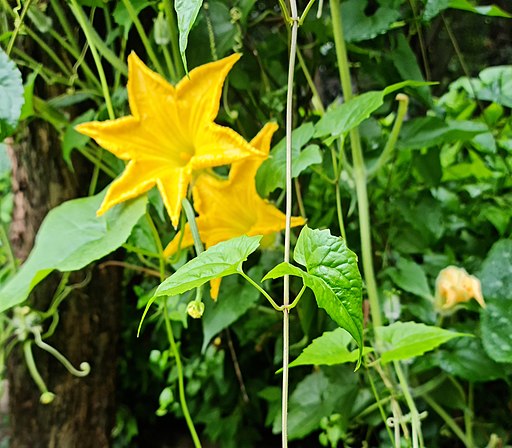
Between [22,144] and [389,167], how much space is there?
56cm

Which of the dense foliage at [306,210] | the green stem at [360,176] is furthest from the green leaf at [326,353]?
the green stem at [360,176]

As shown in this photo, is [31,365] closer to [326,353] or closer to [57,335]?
[57,335]

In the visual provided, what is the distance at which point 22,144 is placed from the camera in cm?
84

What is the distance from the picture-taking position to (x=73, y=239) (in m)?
0.62

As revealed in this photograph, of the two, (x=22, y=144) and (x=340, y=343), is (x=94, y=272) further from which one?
(x=340, y=343)

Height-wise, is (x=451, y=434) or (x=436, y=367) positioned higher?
(x=436, y=367)

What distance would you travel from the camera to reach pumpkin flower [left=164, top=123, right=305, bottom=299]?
63cm

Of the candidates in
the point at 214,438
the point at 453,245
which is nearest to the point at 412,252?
the point at 453,245

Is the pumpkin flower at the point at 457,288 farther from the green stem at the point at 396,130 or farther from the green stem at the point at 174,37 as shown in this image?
the green stem at the point at 174,37

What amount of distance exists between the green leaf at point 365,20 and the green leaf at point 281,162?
0.48 ft

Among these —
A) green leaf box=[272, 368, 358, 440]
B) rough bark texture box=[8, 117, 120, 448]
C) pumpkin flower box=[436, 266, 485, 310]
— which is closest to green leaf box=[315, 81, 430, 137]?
pumpkin flower box=[436, 266, 485, 310]

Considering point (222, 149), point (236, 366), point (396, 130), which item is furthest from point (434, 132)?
point (236, 366)

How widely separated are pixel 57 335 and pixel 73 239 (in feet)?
1.06

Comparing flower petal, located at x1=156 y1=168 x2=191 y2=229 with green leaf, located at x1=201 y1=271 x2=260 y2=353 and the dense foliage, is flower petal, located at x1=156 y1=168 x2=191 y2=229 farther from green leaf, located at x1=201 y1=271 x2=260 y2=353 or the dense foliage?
green leaf, located at x1=201 y1=271 x2=260 y2=353
